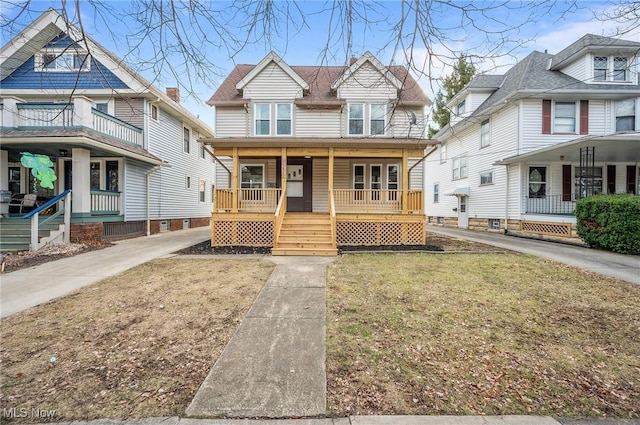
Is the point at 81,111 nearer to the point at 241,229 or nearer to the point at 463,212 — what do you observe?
the point at 241,229

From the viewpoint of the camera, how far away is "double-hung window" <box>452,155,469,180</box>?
18069mm

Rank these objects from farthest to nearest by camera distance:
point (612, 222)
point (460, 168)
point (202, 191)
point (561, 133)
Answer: point (202, 191) → point (460, 168) → point (561, 133) → point (612, 222)

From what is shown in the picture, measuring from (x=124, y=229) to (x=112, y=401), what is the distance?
12037 millimetres

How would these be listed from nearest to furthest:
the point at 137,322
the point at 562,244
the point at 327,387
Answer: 1. the point at 327,387
2. the point at 137,322
3. the point at 562,244

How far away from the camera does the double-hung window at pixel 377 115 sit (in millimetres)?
12898

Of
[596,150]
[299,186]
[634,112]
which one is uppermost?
[634,112]

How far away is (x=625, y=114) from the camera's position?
13.2 metres

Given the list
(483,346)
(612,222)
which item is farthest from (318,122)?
(483,346)

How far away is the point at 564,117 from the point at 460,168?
6015mm

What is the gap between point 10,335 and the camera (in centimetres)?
355

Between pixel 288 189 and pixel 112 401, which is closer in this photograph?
pixel 112 401

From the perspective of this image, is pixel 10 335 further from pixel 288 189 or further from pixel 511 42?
pixel 288 189

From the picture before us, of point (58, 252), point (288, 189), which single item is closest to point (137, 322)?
point (58, 252)
